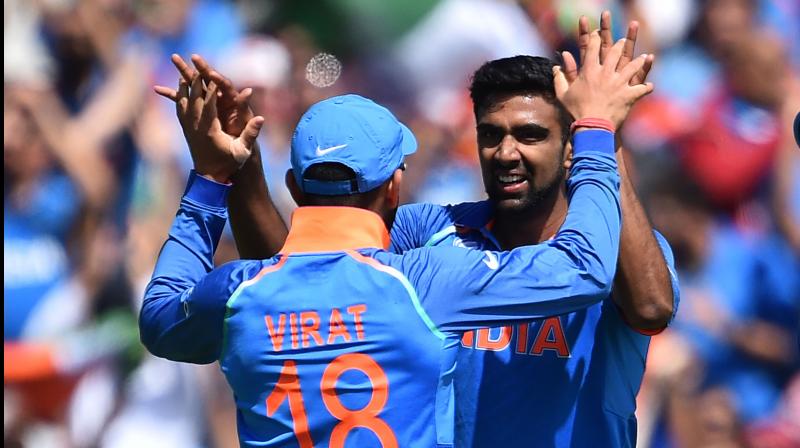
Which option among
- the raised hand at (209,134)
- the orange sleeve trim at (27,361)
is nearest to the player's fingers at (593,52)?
the raised hand at (209,134)

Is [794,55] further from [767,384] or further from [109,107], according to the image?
[109,107]

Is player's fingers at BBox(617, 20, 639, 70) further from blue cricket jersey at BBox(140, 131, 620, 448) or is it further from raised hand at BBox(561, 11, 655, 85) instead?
blue cricket jersey at BBox(140, 131, 620, 448)

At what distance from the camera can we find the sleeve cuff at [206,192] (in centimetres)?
303

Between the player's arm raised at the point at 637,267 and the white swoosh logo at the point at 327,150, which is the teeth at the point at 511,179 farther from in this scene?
the white swoosh logo at the point at 327,150

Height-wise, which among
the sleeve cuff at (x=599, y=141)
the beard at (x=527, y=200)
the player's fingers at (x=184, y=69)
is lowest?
the beard at (x=527, y=200)

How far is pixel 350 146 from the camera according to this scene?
2.68 m

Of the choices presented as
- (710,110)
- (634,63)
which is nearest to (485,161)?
(634,63)

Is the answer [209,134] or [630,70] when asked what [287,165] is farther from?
[630,70]

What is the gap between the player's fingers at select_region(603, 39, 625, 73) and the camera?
277 cm

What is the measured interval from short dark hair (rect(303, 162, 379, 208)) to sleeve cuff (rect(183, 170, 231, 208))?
1.31 feet

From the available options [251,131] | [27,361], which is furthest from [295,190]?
[27,361]

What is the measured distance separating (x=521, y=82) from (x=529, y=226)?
414mm

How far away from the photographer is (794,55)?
6.00 metres

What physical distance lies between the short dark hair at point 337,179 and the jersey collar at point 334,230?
26 mm
